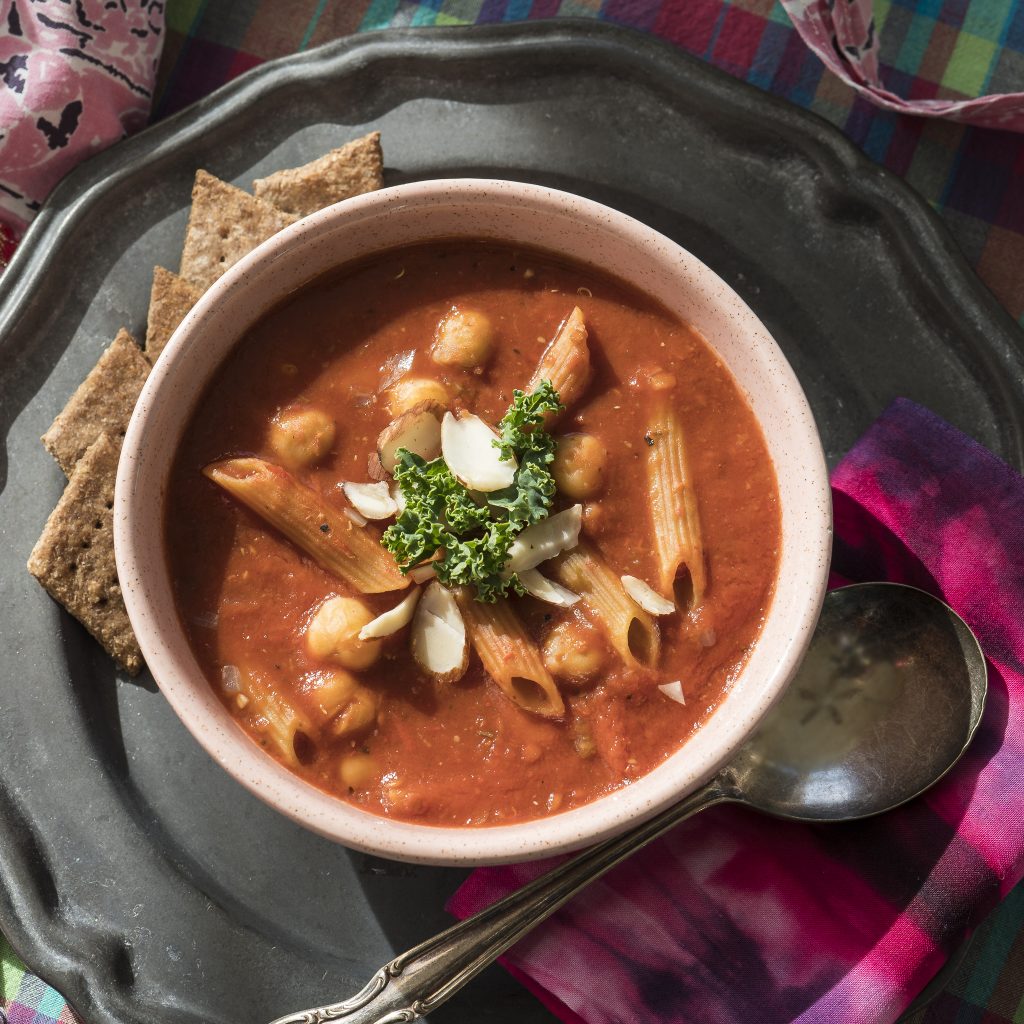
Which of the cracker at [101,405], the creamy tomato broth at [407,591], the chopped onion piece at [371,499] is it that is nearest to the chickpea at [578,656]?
the creamy tomato broth at [407,591]

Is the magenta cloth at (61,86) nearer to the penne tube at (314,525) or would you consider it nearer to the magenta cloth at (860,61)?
the penne tube at (314,525)

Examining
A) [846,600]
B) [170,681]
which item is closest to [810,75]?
[846,600]

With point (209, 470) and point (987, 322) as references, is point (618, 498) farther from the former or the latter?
point (987, 322)

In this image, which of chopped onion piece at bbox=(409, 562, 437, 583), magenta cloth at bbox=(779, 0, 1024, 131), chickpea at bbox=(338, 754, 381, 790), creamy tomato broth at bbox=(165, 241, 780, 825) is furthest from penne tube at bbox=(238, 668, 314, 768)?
magenta cloth at bbox=(779, 0, 1024, 131)

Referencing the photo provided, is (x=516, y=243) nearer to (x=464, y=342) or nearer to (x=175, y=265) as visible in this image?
(x=464, y=342)

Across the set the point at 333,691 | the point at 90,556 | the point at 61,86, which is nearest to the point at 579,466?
the point at 333,691

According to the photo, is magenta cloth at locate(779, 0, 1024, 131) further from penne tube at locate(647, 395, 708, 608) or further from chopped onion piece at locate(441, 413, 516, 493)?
chopped onion piece at locate(441, 413, 516, 493)
